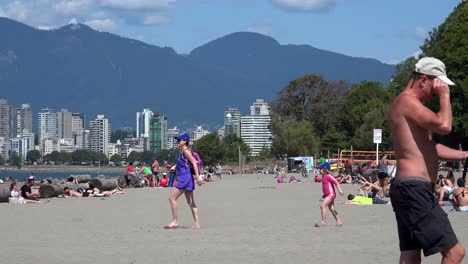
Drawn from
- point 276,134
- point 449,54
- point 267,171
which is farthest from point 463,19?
point 276,134

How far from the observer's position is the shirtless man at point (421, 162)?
6652mm

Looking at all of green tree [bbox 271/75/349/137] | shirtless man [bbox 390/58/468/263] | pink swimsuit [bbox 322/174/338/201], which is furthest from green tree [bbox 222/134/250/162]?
shirtless man [bbox 390/58/468/263]

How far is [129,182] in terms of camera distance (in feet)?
134

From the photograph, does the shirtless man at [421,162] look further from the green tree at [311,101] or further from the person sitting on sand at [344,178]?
the green tree at [311,101]

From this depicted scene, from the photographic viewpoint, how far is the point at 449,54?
5888cm

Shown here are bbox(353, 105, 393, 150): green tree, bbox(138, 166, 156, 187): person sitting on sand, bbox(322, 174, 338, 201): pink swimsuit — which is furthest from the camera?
bbox(353, 105, 393, 150): green tree

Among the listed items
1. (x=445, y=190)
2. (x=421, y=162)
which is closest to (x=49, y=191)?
(x=445, y=190)

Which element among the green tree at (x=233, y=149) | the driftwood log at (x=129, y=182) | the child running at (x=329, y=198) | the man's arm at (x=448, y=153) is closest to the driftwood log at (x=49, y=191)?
the driftwood log at (x=129, y=182)

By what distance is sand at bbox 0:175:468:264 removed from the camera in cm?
1095

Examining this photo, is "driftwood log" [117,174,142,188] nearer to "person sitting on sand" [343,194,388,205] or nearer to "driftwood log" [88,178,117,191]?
"driftwood log" [88,178,117,191]

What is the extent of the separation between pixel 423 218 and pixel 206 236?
7.38 meters

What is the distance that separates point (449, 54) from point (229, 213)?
4199 cm

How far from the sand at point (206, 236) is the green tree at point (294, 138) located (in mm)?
70650

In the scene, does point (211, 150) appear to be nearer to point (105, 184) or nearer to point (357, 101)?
point (357, 101)
